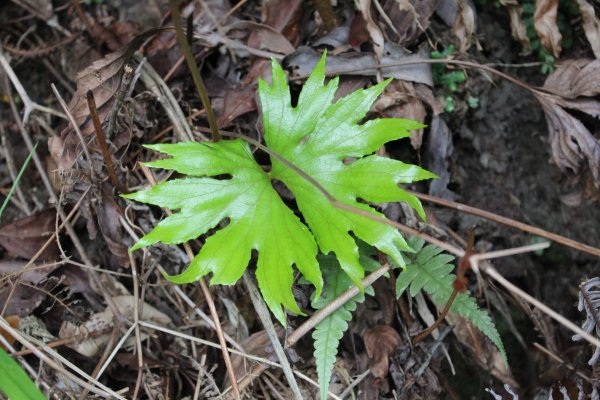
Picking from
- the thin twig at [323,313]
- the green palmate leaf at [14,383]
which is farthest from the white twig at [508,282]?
the green palmate leaf at [14,383]

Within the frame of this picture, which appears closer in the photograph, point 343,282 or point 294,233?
point 294,233

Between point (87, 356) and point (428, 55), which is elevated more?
point (428, 55)

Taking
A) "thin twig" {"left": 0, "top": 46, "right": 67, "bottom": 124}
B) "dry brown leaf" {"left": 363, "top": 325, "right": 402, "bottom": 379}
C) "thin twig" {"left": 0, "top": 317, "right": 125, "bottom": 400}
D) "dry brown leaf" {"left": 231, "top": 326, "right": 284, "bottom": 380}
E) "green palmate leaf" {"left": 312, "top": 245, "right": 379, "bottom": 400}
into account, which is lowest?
"dry brown leaf" {"left": 363, "top": 325, "right": 402, "bottom": 379}

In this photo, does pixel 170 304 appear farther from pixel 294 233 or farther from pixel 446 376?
pixel 446 376

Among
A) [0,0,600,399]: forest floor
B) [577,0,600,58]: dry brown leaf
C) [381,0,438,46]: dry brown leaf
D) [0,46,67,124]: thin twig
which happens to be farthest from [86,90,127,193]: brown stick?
[577,0,600,58]: dry brown leaf

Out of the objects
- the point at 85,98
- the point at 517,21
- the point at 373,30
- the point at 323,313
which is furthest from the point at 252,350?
the point at 517,21

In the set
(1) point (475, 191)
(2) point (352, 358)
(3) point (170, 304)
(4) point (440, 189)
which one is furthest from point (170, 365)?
(1) point (475, 191)

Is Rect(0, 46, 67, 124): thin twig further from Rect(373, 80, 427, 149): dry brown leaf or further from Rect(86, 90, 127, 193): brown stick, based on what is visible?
Rect(373, 80, 427, 149): dry brown leaf

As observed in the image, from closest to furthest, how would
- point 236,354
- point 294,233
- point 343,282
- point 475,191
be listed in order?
point 294,233 < point 343,282 < point 236,354 < point 475,191
